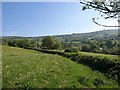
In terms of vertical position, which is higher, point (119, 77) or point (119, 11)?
point (119, 11)

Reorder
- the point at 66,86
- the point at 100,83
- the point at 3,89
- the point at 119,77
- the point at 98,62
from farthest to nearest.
A: the point at 98,62
the point at 119,77
the point at 100,83
the point at 66,86
the point at 3,89

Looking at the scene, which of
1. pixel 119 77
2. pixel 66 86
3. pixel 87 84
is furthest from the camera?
pixel 119 77

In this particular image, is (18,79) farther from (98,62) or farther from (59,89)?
(98,62)

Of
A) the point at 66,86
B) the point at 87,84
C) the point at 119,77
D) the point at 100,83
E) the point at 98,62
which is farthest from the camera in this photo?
the point at 98,62

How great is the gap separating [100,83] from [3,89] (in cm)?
858

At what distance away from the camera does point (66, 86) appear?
1870 centimetres

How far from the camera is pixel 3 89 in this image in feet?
55.1

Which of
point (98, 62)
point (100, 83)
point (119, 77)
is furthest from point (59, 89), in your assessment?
point (98, 62)

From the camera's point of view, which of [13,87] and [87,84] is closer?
[13,87]

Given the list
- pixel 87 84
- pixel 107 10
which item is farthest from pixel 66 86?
pixel 107 10

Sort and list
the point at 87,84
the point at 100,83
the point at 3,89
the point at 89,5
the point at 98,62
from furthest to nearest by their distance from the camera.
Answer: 1. the point at 98,62
2. the point at 100,83
3. the point at 87,84
4. the point at 3,89
5. the point at 89,5

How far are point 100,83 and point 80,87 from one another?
359cm

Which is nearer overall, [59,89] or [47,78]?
[59,89]

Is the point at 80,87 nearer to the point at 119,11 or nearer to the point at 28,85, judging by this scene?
the point at 28,85
